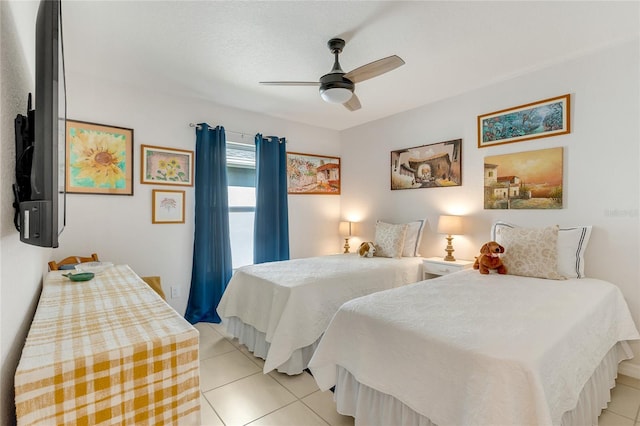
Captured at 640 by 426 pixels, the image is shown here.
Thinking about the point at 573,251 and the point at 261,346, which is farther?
the point at 261,346

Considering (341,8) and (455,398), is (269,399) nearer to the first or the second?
(455,398)

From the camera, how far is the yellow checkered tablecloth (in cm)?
66

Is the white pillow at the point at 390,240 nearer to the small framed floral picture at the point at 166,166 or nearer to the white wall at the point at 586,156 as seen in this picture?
the white wall at the point at 586,156

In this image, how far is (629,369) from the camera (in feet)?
7.66

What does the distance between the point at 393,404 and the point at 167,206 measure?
2.87m

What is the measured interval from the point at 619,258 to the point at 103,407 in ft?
10.9

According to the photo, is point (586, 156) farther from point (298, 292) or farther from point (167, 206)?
point (167, 206)

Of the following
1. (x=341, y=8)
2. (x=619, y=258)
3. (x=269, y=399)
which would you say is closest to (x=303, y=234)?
(x=269, y=399)

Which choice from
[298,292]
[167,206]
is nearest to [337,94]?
[298,292]

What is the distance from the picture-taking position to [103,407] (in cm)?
72

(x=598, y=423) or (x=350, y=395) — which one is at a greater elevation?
(x=350, y=395)

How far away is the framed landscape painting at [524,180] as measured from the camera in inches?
107

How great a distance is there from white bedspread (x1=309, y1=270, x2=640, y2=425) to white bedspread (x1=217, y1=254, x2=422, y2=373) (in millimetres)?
548

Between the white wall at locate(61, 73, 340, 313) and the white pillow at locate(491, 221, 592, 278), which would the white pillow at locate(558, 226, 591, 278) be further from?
the white wall at locate(61, 73, 340, 313)
